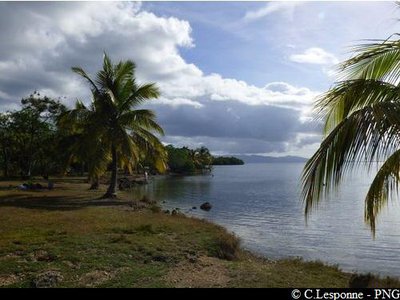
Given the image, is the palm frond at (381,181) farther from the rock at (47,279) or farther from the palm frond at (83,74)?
the palm frond at (83,74)

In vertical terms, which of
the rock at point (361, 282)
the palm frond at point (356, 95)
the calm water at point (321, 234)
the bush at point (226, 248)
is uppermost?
the palm frond at point (356, 95)

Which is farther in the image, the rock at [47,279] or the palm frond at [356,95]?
the rock at [47,279]

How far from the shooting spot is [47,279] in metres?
9.16

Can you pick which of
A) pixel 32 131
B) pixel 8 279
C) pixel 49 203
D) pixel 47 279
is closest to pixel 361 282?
pixel 47 279

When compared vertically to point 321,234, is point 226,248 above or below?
above

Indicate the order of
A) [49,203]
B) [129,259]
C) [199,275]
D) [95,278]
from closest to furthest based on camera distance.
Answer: [95,278] < [199,275] < [129,259] < [49,203]

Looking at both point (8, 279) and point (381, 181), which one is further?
point (8, 279)

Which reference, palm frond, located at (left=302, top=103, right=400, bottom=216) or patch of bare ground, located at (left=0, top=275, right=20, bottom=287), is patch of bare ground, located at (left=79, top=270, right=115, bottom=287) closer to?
patch of bare ground, located at (left=0, top=275, right=20, bottom=287)

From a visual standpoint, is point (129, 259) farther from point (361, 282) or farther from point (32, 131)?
point (32, 131)

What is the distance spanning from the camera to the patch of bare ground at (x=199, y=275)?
926 cm

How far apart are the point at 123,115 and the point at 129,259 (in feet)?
56.6

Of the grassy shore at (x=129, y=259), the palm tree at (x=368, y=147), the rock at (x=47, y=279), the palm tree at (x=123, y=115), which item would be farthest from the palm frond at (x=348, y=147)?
the palm tree at (x=123, y=115)

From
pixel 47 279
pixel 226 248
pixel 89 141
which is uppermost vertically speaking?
pixel 89 141

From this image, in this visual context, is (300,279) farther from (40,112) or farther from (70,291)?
(40,112)
